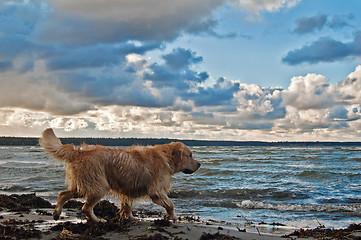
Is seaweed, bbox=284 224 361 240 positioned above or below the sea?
above

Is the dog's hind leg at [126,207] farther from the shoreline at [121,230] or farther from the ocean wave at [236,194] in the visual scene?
the ocean wave at [236,194]

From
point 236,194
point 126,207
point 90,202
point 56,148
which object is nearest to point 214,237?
point 126,207

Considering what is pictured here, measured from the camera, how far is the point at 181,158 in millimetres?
7281

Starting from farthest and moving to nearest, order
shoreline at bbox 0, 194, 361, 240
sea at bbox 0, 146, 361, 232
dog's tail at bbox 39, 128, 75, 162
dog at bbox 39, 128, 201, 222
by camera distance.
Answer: sea at bbox 0, 146, 361, 232, dog's tail at bbox 39, 128, 75, 162, dog at bbox 39, 128, 201, 222, shoreline at bbox 0, 194, 361, 240

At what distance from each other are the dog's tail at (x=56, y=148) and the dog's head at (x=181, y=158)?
7.36ft

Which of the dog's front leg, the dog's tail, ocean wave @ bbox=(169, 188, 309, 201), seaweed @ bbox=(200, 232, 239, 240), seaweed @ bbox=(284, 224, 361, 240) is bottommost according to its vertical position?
ocean wave @ bbox=(169, 188, 309, 201)

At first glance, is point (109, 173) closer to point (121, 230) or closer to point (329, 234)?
point (121, 230)

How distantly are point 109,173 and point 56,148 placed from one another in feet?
3.61

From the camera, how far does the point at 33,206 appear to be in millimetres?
8461

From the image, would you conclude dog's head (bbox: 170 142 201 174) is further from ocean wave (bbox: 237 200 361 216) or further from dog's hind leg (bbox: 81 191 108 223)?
ocean wave (bbox: 237 200 361 216)

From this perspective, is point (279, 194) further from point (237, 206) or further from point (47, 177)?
point (47, 177)

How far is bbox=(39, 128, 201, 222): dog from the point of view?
5.89 meters

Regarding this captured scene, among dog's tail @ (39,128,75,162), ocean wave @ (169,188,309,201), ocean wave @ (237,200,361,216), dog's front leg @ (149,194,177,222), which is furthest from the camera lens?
ocean wave @ (169,188,309,201)

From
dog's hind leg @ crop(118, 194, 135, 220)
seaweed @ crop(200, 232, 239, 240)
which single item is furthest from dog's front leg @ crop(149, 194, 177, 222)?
seaweed @ crop(200, 232, 239, 240)
